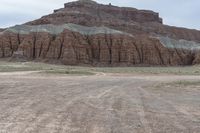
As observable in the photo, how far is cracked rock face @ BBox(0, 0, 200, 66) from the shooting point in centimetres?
10931

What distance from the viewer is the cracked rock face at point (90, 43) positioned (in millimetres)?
109312

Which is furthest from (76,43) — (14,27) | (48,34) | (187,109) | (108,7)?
(187,109)

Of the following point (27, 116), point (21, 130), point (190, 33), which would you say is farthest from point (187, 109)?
point (190, 33)

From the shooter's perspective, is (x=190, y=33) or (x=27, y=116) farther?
(x=190, y=33)

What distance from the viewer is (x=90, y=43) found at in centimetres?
11600

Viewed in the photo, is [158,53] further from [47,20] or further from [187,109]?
[187,109]

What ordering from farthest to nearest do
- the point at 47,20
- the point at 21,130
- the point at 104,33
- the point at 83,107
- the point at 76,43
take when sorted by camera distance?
the point at 47,20 → the point at 104,33 → the point at 76,43 → the point at 83,107 → the point at 21,130

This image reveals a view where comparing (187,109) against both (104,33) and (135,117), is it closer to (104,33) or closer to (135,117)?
(135,117)

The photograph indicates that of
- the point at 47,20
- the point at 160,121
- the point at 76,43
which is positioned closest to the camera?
the point at 160,121

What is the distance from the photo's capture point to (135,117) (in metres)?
11.6

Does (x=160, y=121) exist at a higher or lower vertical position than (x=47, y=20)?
lower

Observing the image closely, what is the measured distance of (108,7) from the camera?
168875 millimetres

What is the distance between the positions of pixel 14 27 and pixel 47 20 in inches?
553

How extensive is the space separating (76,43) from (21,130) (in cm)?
10230
